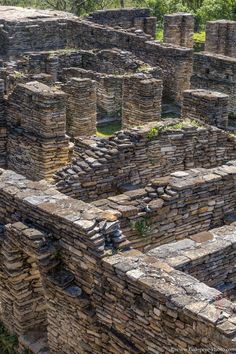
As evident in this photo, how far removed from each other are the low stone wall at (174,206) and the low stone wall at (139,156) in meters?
1.35

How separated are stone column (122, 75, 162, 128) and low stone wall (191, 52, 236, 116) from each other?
→ 4.23 m

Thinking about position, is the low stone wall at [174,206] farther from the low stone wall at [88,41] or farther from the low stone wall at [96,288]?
the low stone wall at [88,41]

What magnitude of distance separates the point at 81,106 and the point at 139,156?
468 cm

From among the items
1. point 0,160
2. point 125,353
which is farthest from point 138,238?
point 0,160

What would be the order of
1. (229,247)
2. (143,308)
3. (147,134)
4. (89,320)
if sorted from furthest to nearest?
1. (147,134)
2. (229,247)
3. (89,320)
4. (143,308)

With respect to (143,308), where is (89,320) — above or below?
below

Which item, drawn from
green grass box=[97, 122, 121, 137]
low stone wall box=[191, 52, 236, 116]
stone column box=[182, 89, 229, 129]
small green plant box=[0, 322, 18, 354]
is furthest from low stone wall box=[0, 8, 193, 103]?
small green plant box=[0, 322, 18, 354]

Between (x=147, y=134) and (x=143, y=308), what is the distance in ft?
17.6

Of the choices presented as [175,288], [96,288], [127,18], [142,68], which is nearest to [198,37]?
[127,18]

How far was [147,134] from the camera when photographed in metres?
12.1

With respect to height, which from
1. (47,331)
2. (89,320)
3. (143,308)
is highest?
(143,308)

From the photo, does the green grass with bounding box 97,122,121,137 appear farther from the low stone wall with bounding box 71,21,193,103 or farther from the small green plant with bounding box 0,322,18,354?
the small green plant with bounding box 0,322,18,354

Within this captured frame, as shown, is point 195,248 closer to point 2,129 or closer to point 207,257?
point 207,257

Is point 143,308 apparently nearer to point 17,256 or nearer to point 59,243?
point 59,243
